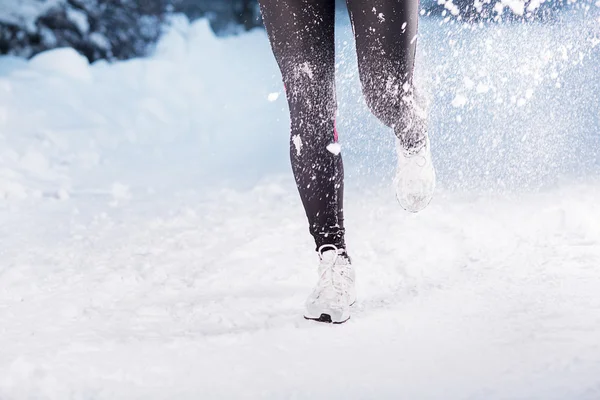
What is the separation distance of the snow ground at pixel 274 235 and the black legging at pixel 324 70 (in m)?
0.24

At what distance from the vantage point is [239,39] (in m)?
4.53

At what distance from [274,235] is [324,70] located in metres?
0.72

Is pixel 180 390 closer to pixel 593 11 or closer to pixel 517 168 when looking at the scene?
pixel 517 168

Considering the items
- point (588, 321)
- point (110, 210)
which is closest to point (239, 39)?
point (110, 210)

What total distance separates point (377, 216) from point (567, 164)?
0.74 meters

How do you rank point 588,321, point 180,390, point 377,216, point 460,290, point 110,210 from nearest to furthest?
point 180,390
point 588,321
point 460,290
point 377,216
point 110,210

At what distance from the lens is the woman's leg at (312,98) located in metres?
1.57

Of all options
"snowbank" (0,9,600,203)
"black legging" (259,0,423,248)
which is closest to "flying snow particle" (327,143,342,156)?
"black legging" (259,0,423,248)

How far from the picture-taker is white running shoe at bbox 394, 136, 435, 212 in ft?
5.74

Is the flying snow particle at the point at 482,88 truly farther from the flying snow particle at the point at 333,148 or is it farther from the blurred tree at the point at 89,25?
the flying snow particle at the point at 333,148

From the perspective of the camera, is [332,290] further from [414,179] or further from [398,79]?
[398,79]

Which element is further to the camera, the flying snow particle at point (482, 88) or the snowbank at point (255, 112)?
the flying snow particle at point (482, 88)

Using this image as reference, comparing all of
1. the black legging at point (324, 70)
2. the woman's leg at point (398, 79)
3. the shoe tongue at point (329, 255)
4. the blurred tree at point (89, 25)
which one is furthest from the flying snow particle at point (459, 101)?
the shoe tongue at point (329, 255)

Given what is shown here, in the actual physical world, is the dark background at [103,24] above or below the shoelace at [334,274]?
above
